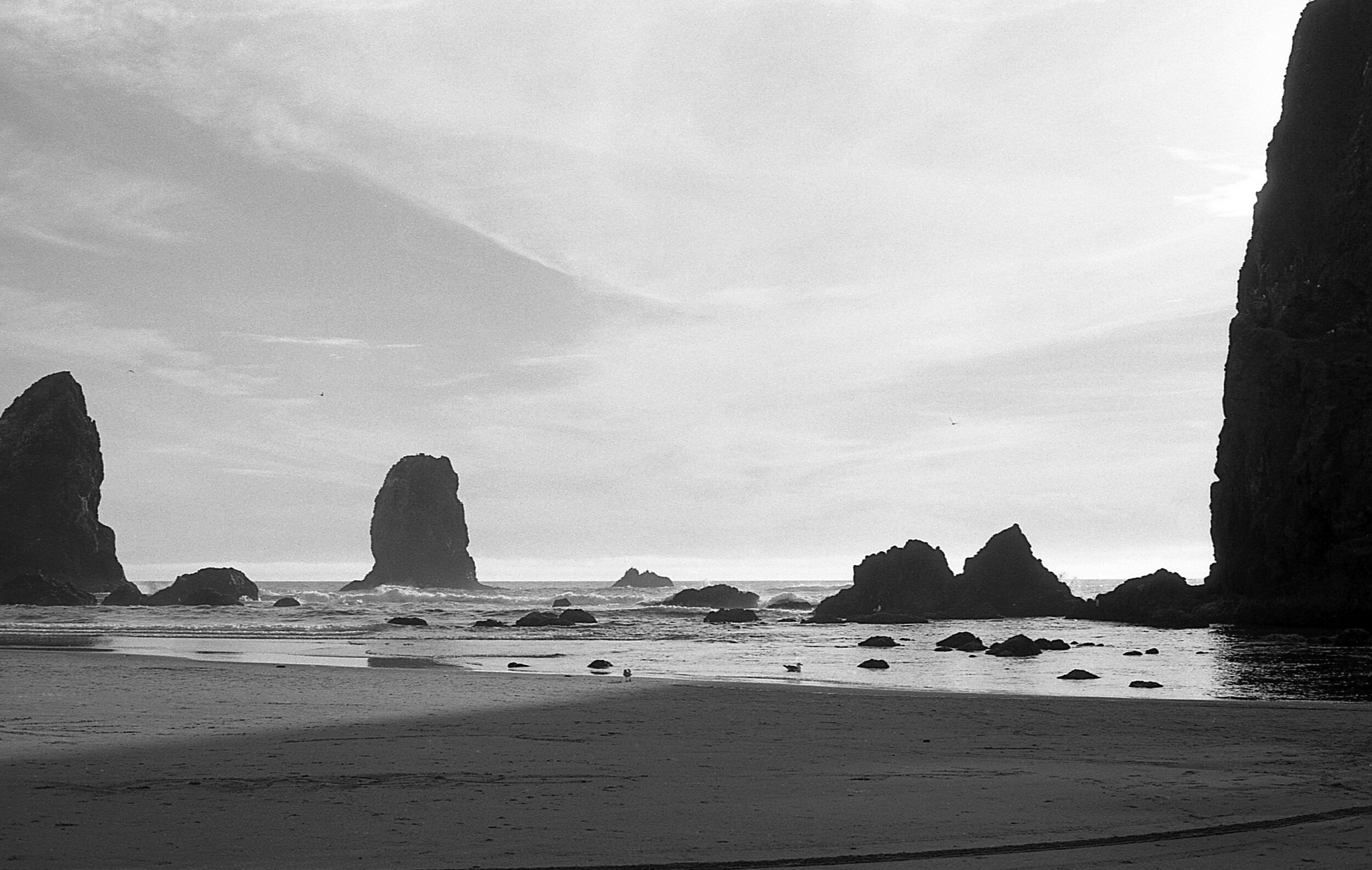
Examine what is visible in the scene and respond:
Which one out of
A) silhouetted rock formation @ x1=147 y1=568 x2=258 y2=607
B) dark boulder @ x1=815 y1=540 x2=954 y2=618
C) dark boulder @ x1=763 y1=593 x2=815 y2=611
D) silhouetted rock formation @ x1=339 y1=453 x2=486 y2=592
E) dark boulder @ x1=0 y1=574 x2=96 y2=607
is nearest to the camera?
dark boulder @ x1=815 y1=540 x2=954 y2=618

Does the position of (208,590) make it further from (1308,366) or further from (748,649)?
(1308,366)

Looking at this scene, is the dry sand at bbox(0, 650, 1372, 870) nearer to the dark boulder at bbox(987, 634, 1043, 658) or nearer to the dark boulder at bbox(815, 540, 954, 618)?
the dark boulder at bbox(987, 634, 1043, 658)

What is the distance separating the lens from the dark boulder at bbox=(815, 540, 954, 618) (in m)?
78.4

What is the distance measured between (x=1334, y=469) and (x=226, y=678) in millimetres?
54502

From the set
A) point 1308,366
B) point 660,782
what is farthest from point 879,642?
point 660,782

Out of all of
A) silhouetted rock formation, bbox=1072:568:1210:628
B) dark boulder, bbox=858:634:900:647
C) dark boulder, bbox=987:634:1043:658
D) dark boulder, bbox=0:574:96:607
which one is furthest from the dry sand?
dark boulder, bbox=0:574:96:607

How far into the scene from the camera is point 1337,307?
2330 inches

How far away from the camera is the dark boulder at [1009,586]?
77.0 meters

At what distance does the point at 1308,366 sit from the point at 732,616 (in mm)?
37864

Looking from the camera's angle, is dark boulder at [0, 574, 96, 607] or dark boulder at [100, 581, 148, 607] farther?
dark boulder at [100, 581, 148, 607]

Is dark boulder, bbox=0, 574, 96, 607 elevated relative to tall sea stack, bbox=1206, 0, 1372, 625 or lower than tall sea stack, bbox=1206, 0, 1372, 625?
lower

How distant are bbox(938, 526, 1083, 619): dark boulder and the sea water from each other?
2.35m

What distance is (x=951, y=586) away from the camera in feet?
260

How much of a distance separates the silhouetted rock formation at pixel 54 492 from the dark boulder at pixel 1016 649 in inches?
3441
